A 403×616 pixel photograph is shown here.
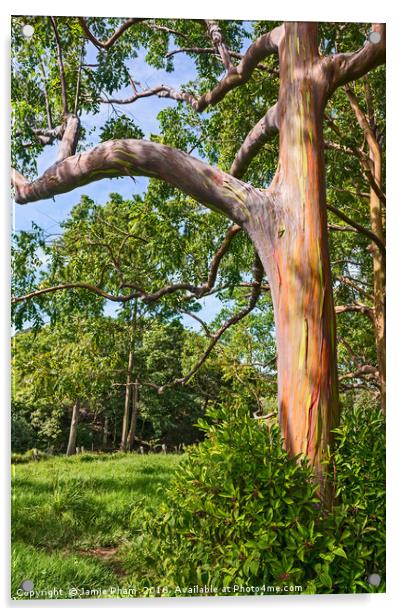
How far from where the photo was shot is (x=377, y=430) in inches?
121

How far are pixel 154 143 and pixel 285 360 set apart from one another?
1.22 metres

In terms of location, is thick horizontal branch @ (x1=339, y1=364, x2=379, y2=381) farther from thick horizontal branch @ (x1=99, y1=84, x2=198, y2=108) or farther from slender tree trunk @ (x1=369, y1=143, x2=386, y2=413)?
thick horizontal branch @ (x1=99, y1=84, x2=198, y2=108)

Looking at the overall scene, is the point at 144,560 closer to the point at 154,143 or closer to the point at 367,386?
the point at 367,386

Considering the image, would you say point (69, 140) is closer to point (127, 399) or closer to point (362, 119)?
point (127, 399)

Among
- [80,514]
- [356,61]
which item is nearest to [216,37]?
[356,61]

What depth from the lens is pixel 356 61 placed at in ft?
10.5

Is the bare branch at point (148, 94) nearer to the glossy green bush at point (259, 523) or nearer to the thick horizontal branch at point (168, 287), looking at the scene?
the thick horizontal branch at point (168, 287)

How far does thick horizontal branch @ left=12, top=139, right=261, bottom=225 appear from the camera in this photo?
3.07 meters

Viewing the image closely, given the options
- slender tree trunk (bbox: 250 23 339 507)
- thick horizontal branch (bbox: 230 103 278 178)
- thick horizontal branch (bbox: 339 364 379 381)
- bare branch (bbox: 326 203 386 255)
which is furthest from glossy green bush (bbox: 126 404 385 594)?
thick horizontal branch (bbox: 230 103 278 178)

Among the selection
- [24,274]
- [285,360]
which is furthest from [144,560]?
[24,274]

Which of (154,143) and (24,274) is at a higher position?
(154,143)

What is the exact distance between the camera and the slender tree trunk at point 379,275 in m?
3.51

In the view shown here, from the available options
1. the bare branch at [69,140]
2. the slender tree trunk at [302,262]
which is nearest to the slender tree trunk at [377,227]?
the slender tree trunk at [302,262]

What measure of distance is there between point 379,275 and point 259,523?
1.69 m
